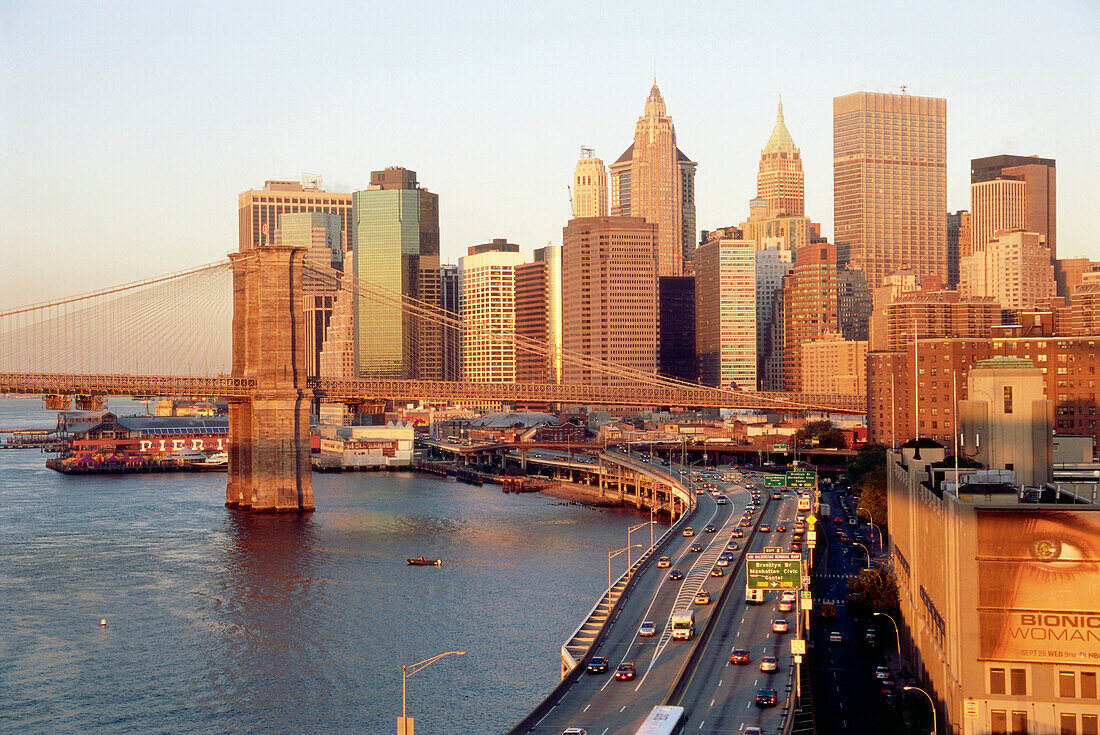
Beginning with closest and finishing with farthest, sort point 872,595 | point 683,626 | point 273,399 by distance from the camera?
1. point 683,626
2. point 872,595
3. point 273,399

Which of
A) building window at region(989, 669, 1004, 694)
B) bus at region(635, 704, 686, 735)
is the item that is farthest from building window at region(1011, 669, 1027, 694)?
bus at region(635, 704, 686, 735)

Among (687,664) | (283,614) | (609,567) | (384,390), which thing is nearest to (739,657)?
(687,664)

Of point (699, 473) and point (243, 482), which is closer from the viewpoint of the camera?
point (243, 482)

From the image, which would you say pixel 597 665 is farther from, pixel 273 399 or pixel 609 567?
pixel 273 399

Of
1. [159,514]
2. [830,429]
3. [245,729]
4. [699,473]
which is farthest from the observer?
[830,429]

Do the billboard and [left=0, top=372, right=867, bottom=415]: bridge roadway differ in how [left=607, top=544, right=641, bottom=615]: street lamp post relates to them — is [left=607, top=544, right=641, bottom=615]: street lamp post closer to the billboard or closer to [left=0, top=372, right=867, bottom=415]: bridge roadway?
the billboard

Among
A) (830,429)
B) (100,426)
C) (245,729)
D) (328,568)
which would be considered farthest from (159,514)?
(830,429)

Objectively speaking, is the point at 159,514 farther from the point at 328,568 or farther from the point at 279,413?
the point at 328,568
